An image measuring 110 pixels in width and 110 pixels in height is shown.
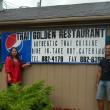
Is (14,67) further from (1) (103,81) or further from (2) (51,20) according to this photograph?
(1) (103,81)

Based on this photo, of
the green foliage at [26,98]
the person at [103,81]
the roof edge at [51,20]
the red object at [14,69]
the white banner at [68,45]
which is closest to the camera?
the green foliage at [26,98]

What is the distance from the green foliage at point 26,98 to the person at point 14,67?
→ 1.34 meters

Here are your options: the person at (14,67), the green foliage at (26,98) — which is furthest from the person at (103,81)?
the person at (14,67)

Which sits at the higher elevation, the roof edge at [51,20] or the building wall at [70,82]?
the roof edge at [51,20]

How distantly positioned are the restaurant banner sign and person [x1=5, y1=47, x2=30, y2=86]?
18 centimetres

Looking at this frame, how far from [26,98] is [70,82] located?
1928mm

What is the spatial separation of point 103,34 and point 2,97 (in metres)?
3.11

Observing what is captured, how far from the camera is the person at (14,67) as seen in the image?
1241cm

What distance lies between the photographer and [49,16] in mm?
12344

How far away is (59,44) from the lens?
11969 millimetres

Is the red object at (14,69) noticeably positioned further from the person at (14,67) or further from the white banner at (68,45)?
the white banner at (68,45)

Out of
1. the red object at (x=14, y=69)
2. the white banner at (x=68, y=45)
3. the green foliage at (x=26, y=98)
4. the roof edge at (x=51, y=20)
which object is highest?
the roof edge at (x=51, y=20)

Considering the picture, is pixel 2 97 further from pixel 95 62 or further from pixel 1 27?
pixel 1 27

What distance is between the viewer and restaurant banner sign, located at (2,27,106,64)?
11.4 metres
